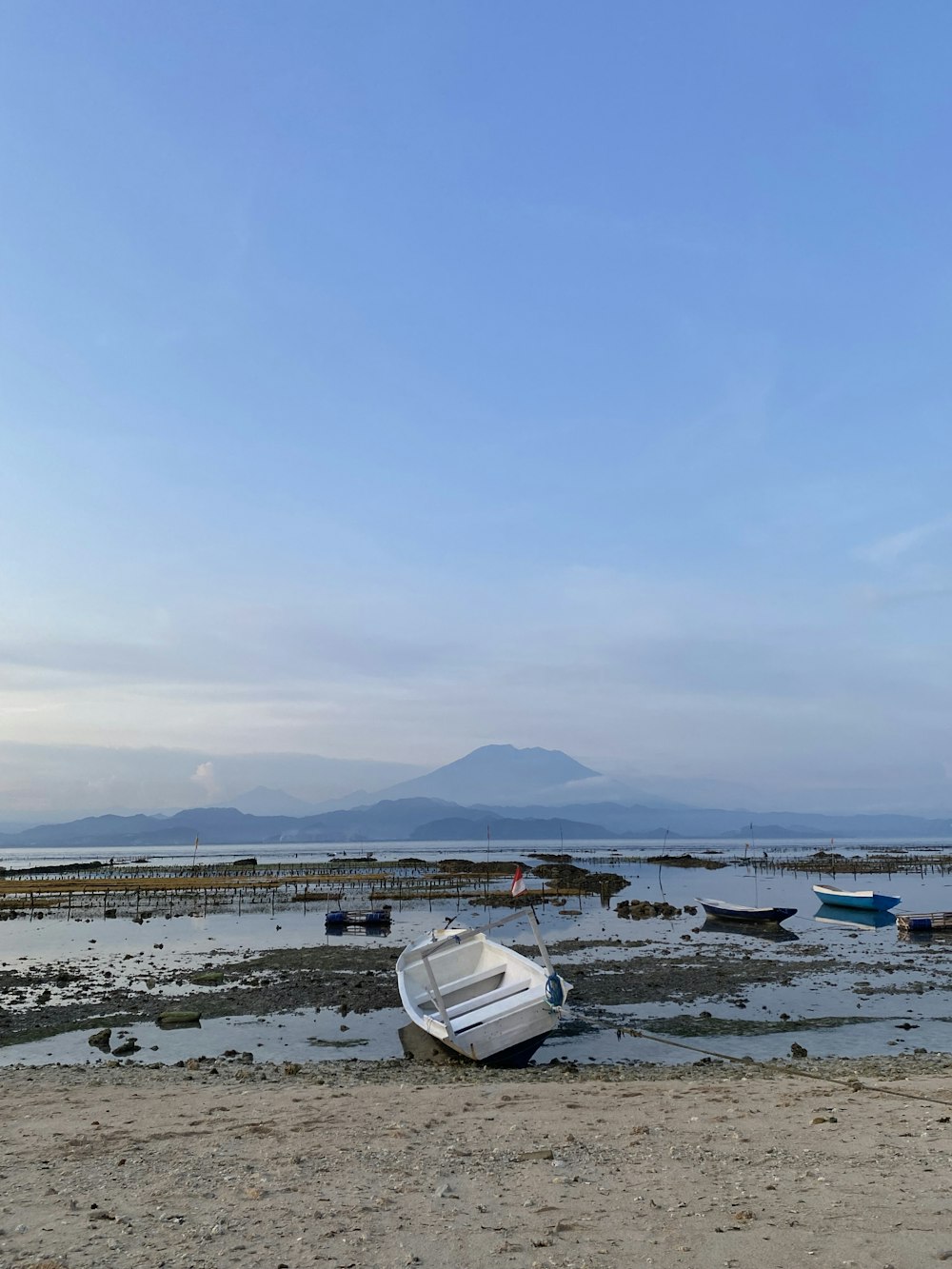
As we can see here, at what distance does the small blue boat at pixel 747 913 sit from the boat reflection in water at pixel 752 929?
26cm

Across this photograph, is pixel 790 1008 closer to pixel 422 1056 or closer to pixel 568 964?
pixel 568 964

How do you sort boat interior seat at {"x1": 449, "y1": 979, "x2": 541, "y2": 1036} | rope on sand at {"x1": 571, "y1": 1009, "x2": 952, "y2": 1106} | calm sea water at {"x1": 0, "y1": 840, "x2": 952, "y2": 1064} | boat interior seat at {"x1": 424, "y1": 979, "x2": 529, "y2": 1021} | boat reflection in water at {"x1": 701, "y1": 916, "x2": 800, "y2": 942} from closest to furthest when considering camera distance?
rope on sand at {"x1": 571, "y1": 1009, "x2": 952, "y2": 1106} → boat interior seat at {"x1": 449, "y1": 979, "x2": 541, "y2": 1036} → calm sea water at {"x1": 0, "y1": 840, "x2": 952, "y2": 1064} → boat interior seat at {"x1": 424, "y1": 979, "x2": 529, "y2": 1021} → boat reflection in water at {"x1": 701, "y1": 916, "x2": 800, "y2": 942}

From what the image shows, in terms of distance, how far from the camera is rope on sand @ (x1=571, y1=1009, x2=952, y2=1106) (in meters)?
13.0

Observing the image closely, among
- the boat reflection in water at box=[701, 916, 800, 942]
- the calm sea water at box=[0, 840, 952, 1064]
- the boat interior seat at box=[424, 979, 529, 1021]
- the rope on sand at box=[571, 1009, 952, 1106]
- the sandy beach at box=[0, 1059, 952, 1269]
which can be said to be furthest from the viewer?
the boat reflection in water at box=[701, 916, 800, 942]

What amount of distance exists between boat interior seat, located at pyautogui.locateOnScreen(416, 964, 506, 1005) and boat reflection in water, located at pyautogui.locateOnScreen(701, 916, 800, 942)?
73.3 feet

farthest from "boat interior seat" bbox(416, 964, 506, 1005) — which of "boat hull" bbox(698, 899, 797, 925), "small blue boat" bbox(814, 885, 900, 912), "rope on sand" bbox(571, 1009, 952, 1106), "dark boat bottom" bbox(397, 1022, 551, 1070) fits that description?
"small blue boat" bbox(814, 885, 900, 912)

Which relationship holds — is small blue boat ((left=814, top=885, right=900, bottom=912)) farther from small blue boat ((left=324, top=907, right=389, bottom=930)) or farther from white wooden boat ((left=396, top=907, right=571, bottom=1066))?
white wooden boat ((left=396, top=907, right=571, bottom=1066))

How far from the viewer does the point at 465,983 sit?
72.9 feet

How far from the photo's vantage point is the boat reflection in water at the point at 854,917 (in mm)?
48597

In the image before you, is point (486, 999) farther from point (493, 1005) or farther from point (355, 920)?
point (355, 920)

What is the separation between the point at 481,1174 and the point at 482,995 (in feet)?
42.1

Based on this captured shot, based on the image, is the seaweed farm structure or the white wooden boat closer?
the white wooden boat

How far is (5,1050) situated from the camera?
65.4ft

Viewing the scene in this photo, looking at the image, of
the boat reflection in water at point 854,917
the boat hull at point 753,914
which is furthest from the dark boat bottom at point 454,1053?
the boat reflection in water at point 854,917
